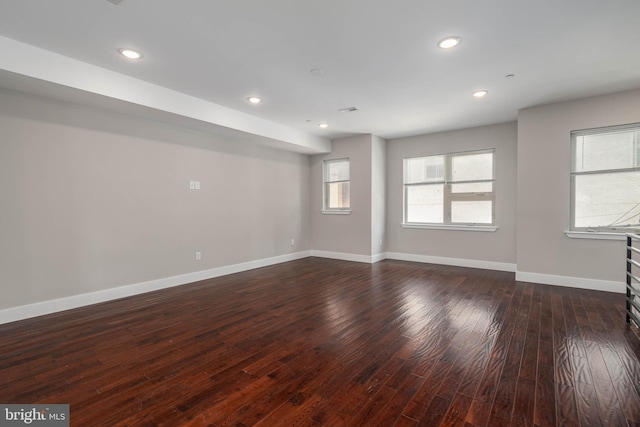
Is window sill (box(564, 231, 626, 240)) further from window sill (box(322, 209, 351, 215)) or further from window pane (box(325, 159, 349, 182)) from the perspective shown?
window pane (box(325, 159, 349, 182))

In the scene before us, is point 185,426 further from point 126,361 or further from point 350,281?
point 350,281

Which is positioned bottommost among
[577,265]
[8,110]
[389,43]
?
[577,265]

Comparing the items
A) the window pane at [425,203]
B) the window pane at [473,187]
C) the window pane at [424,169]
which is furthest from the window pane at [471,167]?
the window pane at [425,203]

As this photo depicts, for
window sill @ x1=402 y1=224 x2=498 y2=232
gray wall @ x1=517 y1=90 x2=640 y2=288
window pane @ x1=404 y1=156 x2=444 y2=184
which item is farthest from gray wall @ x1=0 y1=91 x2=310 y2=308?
gray wall @ x1=517 y1=90 x2=640 y2=288

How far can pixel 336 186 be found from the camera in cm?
663

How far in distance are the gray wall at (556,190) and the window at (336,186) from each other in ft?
10.5

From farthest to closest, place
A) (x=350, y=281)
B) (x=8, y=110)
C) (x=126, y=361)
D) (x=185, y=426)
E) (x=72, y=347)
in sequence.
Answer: (x=350, y=281) < (x=8, y=110) < (x=72, y=347) < (x=126, y=361) < (x=185, y=426)

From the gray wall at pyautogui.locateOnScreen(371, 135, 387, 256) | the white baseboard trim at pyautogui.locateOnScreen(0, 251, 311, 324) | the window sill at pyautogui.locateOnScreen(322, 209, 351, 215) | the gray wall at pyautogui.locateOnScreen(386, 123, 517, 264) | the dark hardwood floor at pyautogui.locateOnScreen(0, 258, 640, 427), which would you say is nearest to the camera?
the dark hardwood floor at pyautogui.locateOnScreen(0, 258, 640, 427)

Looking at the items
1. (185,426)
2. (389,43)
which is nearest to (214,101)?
(389,43)

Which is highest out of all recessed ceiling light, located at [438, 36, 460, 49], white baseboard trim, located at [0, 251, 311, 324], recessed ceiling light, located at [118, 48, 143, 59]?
recessed ceiling light, located at [118, 48, 143, 59]

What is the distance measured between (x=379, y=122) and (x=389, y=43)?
2.55 meters

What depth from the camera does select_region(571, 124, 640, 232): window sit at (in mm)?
3857

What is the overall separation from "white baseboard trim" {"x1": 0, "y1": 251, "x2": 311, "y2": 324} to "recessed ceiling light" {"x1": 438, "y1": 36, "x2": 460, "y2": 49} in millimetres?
4443

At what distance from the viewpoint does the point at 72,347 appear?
2.45 m
